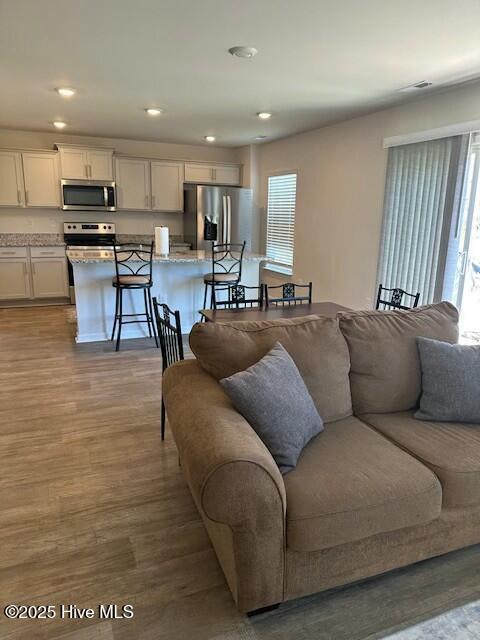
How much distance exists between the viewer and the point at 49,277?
6.39m

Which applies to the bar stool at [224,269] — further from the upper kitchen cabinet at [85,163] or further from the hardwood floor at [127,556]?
the upper kitchen cabinet at [85,163]

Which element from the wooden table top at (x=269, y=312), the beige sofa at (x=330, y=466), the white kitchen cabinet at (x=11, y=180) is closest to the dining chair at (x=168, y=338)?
the beige sofa at (x=330, y=466)

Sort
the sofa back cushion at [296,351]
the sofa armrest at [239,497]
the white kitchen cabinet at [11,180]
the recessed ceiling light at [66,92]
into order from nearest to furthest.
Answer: the sofa armrest at [239,497], the sofa back cushion at [296,351], the recessed ceiling light at [66,92], the white kitchen cabinet at [11,180]

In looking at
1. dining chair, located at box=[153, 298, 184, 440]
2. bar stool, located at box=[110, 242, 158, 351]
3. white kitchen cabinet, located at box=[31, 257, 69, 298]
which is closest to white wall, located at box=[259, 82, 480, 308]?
bar stool, located at box=[110, 242, 158, 351]

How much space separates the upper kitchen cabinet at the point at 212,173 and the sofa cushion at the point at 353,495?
600 centimetres

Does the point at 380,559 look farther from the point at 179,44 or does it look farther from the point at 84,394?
the point at 179,44

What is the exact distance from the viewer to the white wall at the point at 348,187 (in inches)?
156

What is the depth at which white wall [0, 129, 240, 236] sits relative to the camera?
637cm

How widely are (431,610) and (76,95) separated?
4689 millimetres

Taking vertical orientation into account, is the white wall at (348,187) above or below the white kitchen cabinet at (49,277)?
above

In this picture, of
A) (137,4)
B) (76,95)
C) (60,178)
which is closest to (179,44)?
(137,4)

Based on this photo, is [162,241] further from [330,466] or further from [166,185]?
[330,466]

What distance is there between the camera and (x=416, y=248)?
163 inches

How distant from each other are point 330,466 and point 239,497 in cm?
47
